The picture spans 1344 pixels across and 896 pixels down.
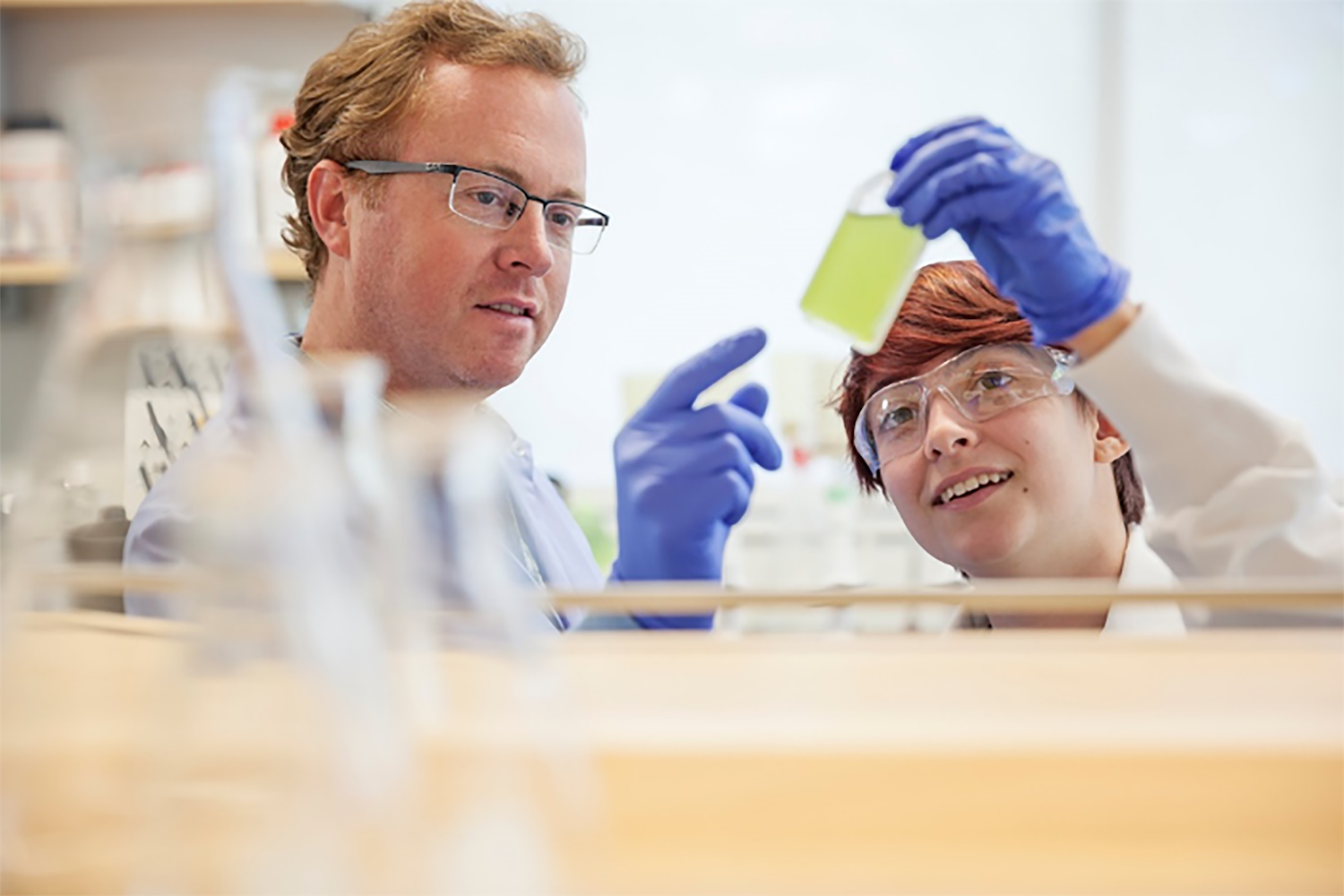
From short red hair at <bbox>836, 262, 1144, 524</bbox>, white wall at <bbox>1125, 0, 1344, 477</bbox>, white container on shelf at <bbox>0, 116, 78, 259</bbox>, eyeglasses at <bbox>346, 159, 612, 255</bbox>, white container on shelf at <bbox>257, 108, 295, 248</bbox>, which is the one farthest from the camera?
white wall at <bbox>1125, 0, 1344, 477</bbox>

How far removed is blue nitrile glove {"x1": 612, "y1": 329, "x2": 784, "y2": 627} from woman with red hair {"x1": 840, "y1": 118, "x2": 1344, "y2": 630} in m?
0.23

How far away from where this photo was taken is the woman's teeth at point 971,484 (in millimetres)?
1549

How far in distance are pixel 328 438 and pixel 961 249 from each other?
117 inches

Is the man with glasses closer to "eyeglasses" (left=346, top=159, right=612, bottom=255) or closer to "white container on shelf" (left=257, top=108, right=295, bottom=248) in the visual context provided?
"eyeglasses" (left=346, top=159, right=612, bottom=255)

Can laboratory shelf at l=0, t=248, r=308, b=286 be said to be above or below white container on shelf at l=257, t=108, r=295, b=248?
below

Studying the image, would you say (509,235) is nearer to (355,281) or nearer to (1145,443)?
(355,281)

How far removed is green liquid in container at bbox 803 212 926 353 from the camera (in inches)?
48.3

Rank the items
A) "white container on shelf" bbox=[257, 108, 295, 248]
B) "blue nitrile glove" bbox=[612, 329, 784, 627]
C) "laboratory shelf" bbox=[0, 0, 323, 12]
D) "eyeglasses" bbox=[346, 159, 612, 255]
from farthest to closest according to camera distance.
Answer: "laboratory shelf" bbox=[0, 0, 323, 12]
"white container on shelf" bbox=[257, 108, 295, 248]
"eyeglasses" bbox=[346, 159, 612, 255]
"blue nitrile glove" bbox=[612, 329, 784, 627]

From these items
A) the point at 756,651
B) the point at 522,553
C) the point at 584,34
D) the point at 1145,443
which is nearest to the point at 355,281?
the point at 522,553

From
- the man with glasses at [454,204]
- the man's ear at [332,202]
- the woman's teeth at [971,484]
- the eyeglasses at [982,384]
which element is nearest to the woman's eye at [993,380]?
the eyeglasses at [982,384]

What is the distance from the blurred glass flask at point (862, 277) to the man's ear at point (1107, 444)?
0.52 metres

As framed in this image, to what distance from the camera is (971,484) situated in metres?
1.55

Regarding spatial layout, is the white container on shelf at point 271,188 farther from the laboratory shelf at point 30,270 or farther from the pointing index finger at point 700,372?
the pointing index finger at point 700,372

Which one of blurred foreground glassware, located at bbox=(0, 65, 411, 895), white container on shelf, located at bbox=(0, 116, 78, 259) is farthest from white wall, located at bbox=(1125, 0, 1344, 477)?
blurred foreground glassware, located at bbox=(0, 65, 411, 895)
